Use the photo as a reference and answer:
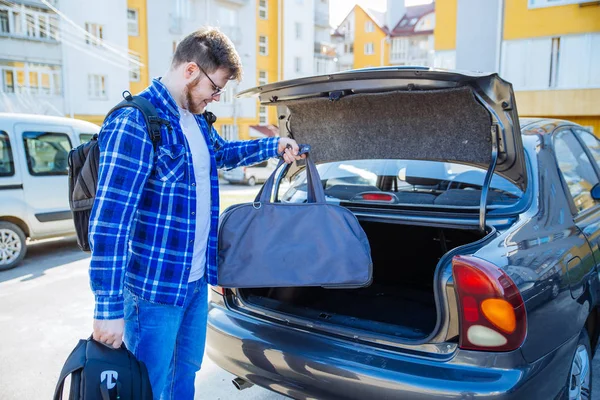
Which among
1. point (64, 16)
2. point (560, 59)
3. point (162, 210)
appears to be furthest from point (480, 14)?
point (162, 210)

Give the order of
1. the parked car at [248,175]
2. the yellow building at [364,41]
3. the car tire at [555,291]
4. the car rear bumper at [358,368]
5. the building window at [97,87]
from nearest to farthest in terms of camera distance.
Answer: the car rear bumper at [358,368]
the car tire at [555,291]
the parked car at [248,175]
the building window at [97,87]
the yellow building at [364,41]

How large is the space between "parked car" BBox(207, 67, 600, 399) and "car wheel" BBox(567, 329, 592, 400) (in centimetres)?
1

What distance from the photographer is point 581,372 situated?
2.33 metres

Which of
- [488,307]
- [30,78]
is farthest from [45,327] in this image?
[30,78]

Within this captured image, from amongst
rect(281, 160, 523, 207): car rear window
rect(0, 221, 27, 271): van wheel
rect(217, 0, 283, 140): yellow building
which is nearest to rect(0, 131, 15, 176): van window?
rect(0, 221, 27, 271): van wheel

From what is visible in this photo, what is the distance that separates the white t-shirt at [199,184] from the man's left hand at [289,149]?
0.46 meters

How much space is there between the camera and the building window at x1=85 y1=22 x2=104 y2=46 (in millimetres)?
24219

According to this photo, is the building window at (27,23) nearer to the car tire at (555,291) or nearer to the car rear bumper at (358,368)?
the car rear bumper at (358,368)

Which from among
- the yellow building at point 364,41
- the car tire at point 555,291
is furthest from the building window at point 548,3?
the yellow building at point 364,41

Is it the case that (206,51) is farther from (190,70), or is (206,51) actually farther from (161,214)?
(161,214)

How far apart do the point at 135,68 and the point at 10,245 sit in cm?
2286

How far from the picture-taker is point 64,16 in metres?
23.1

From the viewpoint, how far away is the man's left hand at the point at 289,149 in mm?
2434

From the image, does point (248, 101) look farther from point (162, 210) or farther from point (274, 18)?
point (162, 210)
